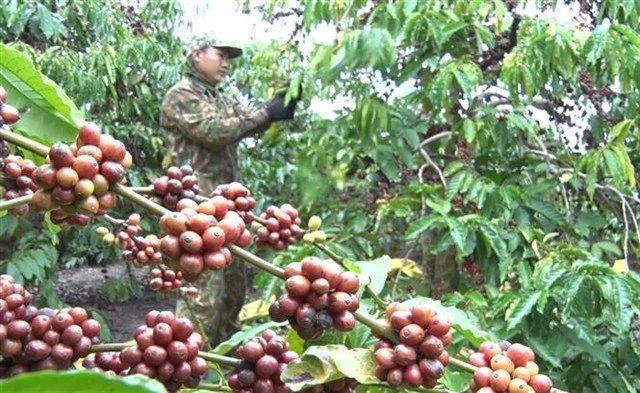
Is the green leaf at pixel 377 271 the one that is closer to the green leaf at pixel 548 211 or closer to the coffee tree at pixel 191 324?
the coffee tree at pixel 191 324

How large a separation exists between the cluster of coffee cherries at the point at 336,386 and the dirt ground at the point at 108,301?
4394 mm

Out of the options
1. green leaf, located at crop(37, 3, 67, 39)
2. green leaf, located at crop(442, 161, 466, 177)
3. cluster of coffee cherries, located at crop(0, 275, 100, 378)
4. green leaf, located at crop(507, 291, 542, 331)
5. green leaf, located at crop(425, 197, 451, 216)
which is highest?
green leaf, located at crop(37, 3, 67, 39)

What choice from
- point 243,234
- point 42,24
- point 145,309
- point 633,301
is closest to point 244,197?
point 243,234

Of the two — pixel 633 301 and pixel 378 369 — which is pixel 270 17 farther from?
pixel 378 369

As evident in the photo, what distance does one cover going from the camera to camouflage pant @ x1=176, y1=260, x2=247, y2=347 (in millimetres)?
3547

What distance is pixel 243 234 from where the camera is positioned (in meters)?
0.57

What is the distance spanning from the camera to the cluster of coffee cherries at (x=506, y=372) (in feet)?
1.86

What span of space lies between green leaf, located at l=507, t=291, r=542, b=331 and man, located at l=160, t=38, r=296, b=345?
1.68m

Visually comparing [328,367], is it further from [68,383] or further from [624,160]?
[624,160]

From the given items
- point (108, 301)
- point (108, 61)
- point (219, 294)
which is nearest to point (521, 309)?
point (219, 294)

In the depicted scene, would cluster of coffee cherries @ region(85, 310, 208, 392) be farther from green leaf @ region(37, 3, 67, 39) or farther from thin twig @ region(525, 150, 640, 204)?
green leaf @ region(37, 3, 67, 39)

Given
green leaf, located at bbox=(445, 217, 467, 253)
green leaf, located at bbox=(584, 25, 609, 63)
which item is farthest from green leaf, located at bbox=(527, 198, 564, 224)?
green leaf, located at bbox=(584, 25, 609, 63)

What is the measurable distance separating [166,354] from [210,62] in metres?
3.12

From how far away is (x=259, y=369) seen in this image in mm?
588
